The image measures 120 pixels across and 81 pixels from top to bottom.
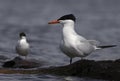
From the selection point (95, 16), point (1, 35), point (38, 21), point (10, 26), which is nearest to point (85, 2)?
point (95, 16)

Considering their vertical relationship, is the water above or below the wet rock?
above

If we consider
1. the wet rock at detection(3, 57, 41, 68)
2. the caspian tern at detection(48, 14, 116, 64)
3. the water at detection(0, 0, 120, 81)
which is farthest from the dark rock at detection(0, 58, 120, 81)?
the wet rock at detection(3, 57, 41, 68)

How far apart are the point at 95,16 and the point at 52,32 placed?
306 inches

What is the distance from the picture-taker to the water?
16781 millimetres

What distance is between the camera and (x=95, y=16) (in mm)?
32875

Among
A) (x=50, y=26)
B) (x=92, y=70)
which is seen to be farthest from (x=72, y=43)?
(x=50, y=26)

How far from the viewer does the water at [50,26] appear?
55.1 feet

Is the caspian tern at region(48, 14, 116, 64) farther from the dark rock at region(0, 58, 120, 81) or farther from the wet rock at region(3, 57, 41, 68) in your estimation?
the wet rock at region(3, 57, 41, 68)

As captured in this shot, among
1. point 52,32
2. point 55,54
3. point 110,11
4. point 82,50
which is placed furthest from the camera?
point 110,11

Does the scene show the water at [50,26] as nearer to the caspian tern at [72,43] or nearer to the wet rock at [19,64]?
the wet rock at [19,64]

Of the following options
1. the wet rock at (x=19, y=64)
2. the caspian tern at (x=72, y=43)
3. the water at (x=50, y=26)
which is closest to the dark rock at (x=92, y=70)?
the water at (x=50, y=26)

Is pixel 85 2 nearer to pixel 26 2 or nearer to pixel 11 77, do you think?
pixel 26 2

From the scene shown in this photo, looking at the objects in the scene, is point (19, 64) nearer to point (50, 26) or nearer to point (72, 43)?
point (72, 43)

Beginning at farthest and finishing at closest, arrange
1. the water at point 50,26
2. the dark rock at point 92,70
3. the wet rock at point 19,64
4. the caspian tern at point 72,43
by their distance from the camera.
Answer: the water at point 50,26 < the wet rock at point 19,64 < the caspian tern at point 72,43 < the dark rock at point 92,70
